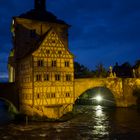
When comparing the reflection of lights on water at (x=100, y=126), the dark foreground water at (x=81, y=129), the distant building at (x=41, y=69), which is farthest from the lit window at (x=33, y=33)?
the reflection of lights on water at (x=100, y=126)

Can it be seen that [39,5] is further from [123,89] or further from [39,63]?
[123,89]

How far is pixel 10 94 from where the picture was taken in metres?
38.4

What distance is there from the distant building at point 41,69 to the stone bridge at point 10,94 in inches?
33.8

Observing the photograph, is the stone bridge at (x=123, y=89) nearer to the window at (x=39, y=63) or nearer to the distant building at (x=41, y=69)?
the distant building at (x=41, y=69)

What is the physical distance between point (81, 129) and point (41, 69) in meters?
10.3

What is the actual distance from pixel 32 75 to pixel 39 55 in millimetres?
2947

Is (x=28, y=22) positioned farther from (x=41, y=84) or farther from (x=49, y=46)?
(x=41, y=84)

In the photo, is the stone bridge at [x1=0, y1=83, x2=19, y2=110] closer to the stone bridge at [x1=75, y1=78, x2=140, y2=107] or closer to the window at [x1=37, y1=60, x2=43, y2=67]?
the window at [x1=37, y1=60, x2=43, y2=67]

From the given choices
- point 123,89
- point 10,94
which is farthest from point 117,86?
point 10,94

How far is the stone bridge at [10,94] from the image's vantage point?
37531mm

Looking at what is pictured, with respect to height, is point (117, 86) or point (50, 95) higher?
point (117, 86)

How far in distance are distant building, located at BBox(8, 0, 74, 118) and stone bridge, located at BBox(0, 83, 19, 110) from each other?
33.8 inches

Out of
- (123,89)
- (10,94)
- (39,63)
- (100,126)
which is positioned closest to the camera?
(100,126)

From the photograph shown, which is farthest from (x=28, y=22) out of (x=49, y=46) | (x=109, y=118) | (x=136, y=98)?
(x=136, y=98)
